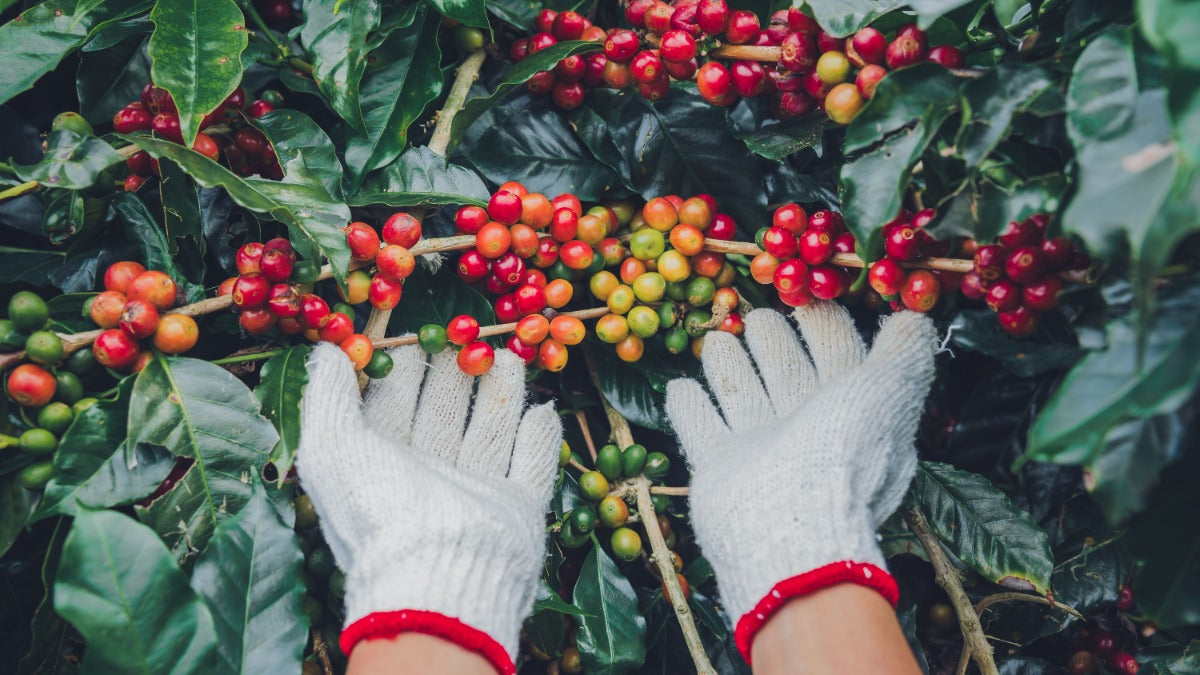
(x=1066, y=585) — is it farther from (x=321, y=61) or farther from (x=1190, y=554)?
(x=321, y=61)

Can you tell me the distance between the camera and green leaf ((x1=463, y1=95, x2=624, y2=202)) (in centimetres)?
207

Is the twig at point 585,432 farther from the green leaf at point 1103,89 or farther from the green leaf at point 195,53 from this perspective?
the green leaf at point 1103,89

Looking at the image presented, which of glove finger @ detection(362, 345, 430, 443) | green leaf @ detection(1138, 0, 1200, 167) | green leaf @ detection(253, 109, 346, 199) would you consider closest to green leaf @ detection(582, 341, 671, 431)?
glove finger @ detection(362, 345, 430, 443)

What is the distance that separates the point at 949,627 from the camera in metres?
2.30

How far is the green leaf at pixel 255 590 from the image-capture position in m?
1.47

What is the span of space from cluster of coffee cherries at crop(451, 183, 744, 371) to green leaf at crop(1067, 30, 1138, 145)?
932 millimetres

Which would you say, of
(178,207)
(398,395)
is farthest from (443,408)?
(178,207)

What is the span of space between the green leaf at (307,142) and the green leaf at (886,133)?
117 cm

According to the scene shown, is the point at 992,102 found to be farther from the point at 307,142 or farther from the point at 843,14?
the point at 307,142

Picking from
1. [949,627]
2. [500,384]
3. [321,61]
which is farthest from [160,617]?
[949,627]

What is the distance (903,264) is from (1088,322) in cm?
50

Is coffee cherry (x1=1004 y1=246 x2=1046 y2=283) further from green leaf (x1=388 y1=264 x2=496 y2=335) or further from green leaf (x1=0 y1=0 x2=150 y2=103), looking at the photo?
green leaf (x1=0 y1=0 x2=150 y2=103)

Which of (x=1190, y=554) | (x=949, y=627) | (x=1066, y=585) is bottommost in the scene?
(x=949, y=627)

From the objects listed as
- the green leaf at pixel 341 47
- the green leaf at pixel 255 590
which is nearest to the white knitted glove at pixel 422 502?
the green leaf at pixel 255 590
